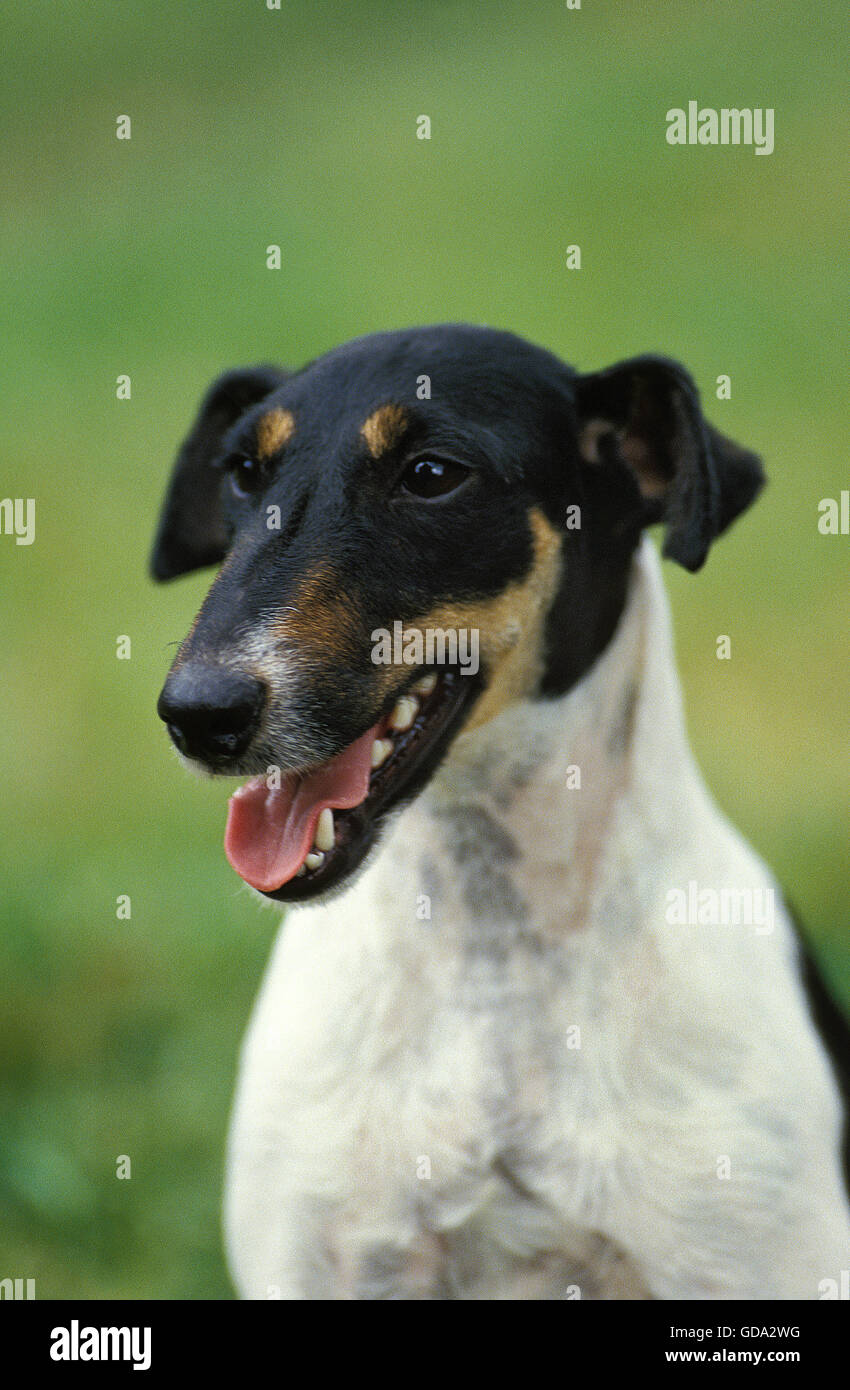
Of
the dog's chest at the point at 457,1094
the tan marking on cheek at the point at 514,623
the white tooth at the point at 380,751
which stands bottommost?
the dog's chest at the point at 457,1094

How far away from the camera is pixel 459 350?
3234mm

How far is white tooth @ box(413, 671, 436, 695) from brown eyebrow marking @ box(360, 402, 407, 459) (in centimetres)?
44

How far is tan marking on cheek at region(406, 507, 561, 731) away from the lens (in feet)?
10.2

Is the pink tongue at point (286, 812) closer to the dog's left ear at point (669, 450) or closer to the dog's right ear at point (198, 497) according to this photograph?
the dog's left ear at point (669, 450)

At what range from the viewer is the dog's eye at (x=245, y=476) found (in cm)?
330

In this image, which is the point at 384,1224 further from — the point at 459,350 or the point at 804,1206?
the point at 459,350

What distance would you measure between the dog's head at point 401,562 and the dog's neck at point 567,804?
0.09 metres

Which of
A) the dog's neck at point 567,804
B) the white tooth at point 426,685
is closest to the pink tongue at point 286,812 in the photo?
the white tooth at point 426,685

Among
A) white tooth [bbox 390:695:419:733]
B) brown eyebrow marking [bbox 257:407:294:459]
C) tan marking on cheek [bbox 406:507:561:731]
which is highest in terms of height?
brown eyebrow marking [bbox 257:407:294:459]

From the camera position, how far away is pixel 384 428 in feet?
10.2

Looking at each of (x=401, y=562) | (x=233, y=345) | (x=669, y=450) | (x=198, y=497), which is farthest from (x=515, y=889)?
(x=233, y=345)

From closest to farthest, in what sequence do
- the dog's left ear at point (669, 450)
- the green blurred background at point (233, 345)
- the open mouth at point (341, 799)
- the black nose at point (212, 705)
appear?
the black nose at point (212, 705)
the open mouth at point (341, 799)
the dog's left ear at point (669, 450)
the green blurred background at point (233, 345)

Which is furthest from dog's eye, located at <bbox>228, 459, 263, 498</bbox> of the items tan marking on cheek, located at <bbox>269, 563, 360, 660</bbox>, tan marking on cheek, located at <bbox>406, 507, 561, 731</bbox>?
tan marking on cheek, located at <bbox>406, 507, 561, 731</bbox>

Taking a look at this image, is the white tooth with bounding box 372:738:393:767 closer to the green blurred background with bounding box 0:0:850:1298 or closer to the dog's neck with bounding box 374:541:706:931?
the dog's neck with bounding box 374:541:706:931
